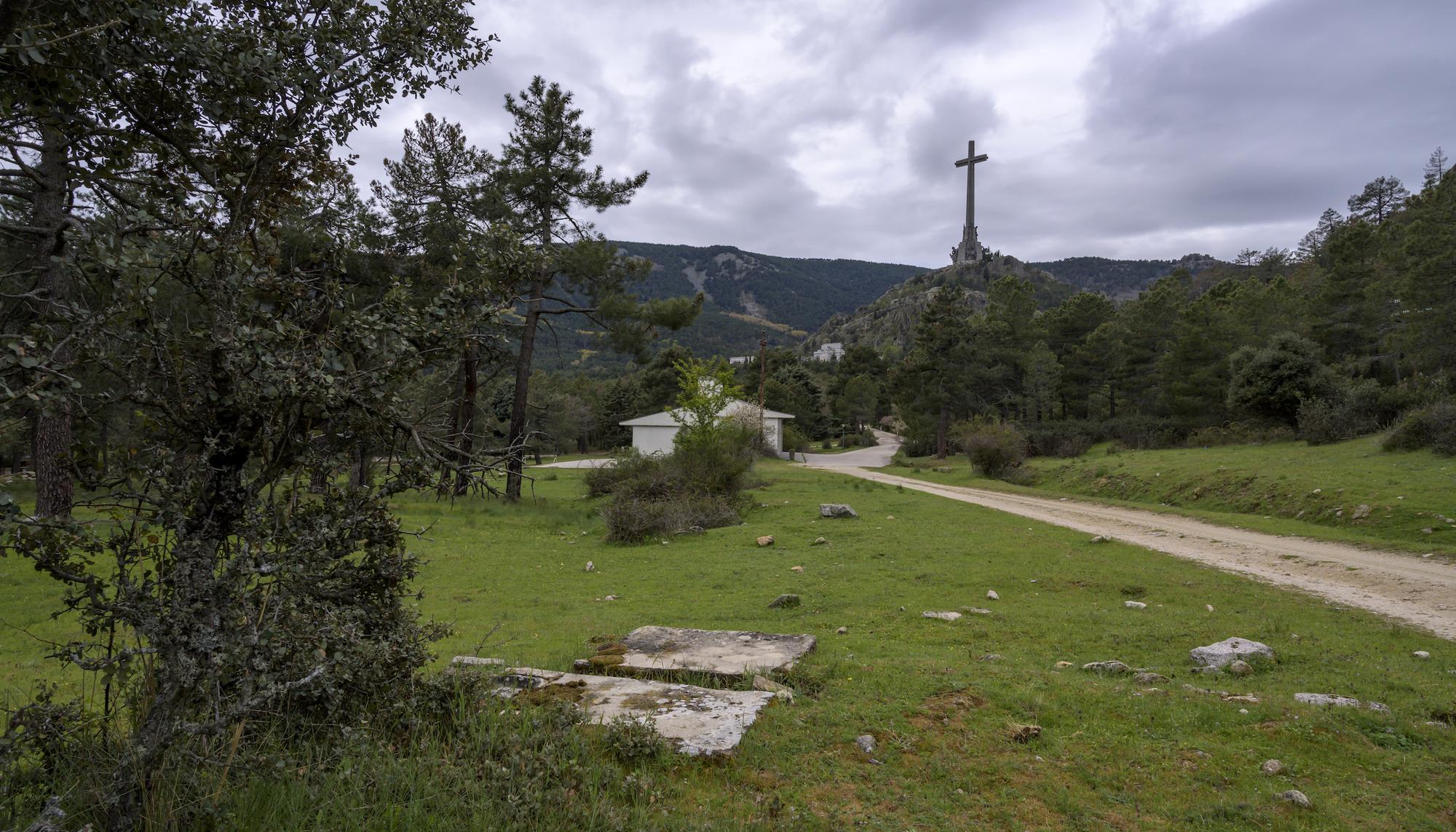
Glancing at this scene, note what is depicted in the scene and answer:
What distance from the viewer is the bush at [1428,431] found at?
17891mm

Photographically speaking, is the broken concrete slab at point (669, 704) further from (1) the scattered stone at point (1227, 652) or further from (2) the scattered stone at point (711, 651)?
(1) the scattered stone at point (1227, 652)

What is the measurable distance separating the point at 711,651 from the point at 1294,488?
18.0m

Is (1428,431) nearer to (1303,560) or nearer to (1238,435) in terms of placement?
(1238,435)

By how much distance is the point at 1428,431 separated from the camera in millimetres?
18781

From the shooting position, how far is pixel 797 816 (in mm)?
3502

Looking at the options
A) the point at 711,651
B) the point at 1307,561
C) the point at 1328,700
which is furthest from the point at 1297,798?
the point at 1307,561

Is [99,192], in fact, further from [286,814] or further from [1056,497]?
[1056,497]

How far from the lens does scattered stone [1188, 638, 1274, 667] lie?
6156 mm

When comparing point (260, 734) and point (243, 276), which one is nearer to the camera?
point (243, 276)

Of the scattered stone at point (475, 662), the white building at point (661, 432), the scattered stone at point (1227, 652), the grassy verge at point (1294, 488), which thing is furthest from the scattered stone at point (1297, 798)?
the white building at point (661, 432)

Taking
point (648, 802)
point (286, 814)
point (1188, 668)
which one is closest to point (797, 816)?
point (648, 802)

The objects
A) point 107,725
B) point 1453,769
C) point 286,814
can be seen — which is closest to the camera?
point 286,814

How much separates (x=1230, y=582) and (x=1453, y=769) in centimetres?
664

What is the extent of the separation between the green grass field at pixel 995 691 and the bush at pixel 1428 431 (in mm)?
12224
